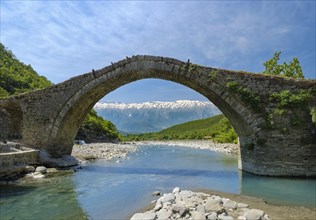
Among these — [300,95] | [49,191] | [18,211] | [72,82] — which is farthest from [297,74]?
[18,211]

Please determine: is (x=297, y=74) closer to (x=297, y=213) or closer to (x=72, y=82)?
(x=72, y=82)

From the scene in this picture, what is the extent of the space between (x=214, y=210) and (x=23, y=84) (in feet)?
106

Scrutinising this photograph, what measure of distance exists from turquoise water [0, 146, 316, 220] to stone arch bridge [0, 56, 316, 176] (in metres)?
1.04

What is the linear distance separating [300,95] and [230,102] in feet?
8.64

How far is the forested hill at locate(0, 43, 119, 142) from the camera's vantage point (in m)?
31.1

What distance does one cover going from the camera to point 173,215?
560 cm

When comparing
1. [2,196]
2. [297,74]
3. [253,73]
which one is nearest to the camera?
[2,196]

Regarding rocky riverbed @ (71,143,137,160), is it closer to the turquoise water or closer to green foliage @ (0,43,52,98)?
the turquoise water

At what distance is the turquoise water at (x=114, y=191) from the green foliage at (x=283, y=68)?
13010mm

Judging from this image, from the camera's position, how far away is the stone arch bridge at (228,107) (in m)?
11.2

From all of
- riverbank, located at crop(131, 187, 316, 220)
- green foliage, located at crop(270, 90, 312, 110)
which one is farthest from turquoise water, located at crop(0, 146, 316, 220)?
green foliage, located at crop(270, 90, 312, 110)

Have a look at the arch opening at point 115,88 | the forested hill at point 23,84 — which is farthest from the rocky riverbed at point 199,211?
the forested hill at point 23,84

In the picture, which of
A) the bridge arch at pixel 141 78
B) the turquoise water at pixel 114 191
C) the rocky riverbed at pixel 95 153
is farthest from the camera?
the rocky riverbed at pixel 95 153

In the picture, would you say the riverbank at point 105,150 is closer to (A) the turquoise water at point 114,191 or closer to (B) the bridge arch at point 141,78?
(B) the bridge arch at point 141,78
